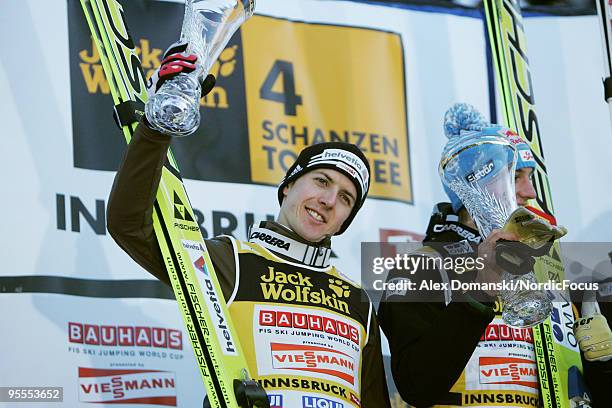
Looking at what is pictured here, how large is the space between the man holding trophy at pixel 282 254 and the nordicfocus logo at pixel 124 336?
2.60ft

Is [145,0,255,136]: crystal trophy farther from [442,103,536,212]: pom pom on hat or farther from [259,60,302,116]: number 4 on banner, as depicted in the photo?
[259,60,302,116]: number 4 on banner

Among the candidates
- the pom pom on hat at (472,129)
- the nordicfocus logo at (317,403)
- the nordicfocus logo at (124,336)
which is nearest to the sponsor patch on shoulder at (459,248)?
the pom pom on hat at (472,129)

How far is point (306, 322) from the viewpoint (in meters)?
3.36

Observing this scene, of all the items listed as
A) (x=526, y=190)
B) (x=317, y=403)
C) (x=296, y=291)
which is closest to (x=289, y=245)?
(x=296, y=291)

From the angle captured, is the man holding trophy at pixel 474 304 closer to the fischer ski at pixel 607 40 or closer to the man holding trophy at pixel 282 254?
the man holding trophy at pixel 282 254

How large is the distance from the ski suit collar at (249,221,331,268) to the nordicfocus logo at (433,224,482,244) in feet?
1.53

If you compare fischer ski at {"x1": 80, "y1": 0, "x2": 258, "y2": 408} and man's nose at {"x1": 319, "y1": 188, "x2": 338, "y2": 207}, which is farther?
man's nose at {"x1": 319, "y1": 188, "x2": 338, "y2": 207}

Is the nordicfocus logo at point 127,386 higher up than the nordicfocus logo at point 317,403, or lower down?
higher up

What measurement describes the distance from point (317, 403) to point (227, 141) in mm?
1493

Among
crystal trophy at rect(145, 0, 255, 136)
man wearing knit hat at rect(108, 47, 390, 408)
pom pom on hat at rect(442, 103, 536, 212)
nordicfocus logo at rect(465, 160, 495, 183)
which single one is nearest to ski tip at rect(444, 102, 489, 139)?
pom pom on hat at rect(442, 103, 536, 212)

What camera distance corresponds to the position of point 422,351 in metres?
3.44

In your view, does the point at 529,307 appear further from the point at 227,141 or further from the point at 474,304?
the point at 227,141

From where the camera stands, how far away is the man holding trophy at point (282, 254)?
3000 mm

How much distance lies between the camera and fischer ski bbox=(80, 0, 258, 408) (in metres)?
3.11
